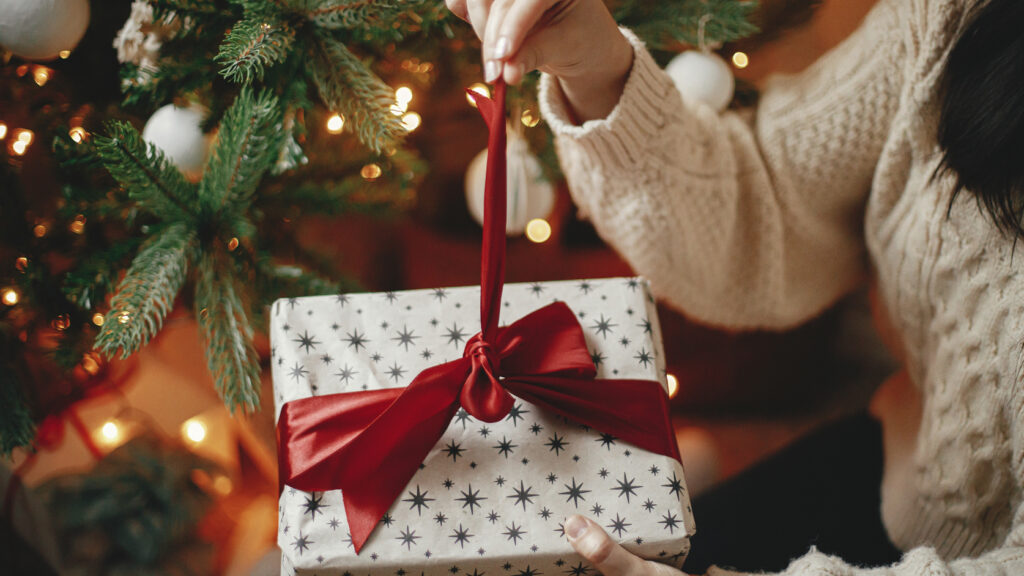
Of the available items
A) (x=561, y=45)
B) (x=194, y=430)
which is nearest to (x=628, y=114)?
(x=561, y=45)

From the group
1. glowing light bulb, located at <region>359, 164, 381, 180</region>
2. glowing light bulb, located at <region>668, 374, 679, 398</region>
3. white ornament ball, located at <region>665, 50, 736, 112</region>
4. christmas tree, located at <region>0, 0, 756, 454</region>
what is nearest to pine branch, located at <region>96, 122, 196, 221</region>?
christmas tree, located at <region>0, 0, 756, 454</region>

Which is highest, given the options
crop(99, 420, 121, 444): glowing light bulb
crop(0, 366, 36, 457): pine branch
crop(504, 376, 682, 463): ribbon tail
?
crop(504, 376, 682, 463): ribbon tail

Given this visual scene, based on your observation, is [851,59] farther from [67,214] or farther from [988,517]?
[67,214]

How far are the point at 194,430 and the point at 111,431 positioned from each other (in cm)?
10

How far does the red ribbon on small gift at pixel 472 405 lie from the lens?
0.45 meters

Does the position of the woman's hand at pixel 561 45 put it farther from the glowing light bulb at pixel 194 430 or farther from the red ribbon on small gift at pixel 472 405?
the glowing light bulb at pixel 194 430

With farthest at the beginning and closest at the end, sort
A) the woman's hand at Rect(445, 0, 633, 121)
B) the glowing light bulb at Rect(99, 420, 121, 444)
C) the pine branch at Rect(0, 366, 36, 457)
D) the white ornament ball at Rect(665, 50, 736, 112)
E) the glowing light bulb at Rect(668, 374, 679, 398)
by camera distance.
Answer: the glowing light bulb at Rect(668, 374, 679, 398)
the glowing light bulb at Rect(99, 420, 121, 444)
the white ornament ball at Rect(665, 50, 736, 112)
the pine branch at Rect(0, 366, 36, 457)
the woman's hand at Rect(445, 0, 633, 121)

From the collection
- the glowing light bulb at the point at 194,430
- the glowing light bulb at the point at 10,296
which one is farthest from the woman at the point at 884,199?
the glowing light bulb at the point at 194,430

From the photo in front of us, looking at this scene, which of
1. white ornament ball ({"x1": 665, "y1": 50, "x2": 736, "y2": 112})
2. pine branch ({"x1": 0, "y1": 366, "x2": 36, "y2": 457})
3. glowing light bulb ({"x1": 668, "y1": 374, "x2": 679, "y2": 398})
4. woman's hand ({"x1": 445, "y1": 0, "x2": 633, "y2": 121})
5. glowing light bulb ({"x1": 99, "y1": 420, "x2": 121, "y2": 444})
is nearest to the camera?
woman's hand ({"x1": 445, "y1": 0, "x2": 633, "y2": 121})

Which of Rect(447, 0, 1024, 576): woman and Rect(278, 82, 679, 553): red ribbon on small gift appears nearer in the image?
Rect(278, 82, 679, 553): red ribbon on small gift

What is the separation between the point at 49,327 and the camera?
601 mm

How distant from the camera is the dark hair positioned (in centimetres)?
55

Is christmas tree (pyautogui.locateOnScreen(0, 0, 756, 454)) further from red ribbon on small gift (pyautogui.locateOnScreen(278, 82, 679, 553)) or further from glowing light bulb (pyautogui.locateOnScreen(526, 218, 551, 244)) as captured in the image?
glowing light bulb (pyautogui.locateOnScreen(526, 218, 551, 244))

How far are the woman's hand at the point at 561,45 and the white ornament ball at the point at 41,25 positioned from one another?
30 cm
